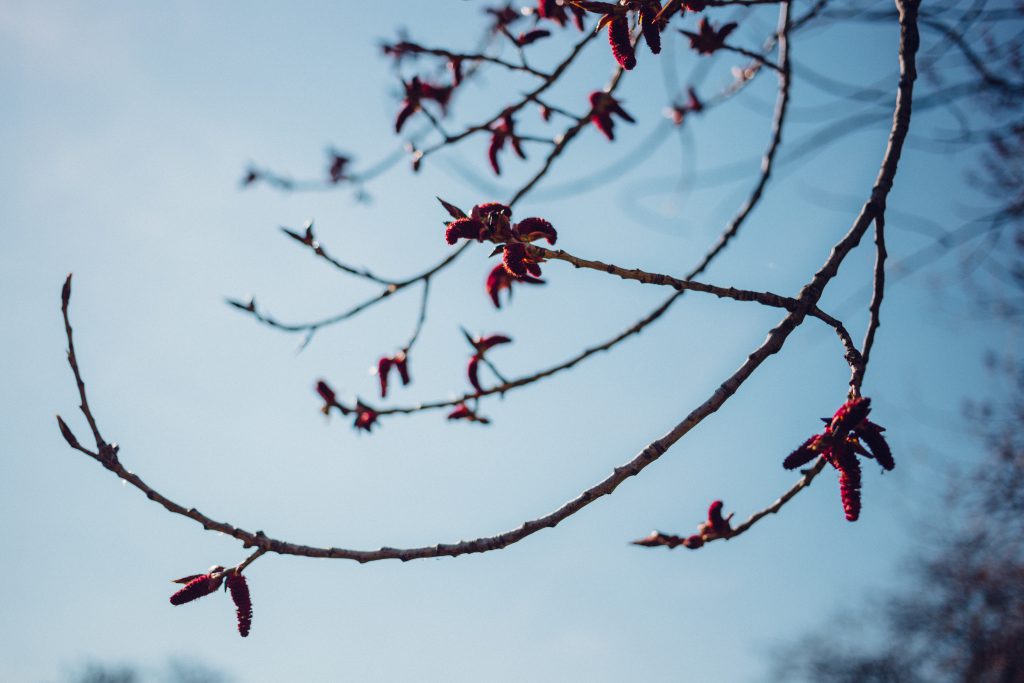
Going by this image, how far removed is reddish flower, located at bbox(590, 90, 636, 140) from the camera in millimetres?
2900

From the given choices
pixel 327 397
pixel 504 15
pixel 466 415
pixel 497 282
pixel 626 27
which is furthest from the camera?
pixel 504 15

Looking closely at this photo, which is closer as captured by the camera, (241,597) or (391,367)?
(241,597)

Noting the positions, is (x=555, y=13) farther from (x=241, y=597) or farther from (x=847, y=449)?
(x=241, y=597)

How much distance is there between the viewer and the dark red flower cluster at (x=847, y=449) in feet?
4.28

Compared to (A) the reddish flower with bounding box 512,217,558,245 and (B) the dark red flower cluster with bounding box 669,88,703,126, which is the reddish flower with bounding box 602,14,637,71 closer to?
(A) the reddish flower with bounding box 512,217,558,245

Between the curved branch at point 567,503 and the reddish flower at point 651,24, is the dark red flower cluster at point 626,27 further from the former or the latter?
the curved branch at point 567,503

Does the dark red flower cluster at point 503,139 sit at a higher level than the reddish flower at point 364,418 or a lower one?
higher

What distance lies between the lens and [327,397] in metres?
2.97

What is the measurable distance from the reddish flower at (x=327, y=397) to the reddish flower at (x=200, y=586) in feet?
4.91

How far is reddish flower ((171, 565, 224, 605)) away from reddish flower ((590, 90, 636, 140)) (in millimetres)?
2388

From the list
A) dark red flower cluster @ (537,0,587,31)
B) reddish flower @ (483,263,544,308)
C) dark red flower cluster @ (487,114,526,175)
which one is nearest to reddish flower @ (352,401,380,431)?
reddish flower @ (483,263,544,308)

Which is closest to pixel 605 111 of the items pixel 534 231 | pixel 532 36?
pixel 532 36

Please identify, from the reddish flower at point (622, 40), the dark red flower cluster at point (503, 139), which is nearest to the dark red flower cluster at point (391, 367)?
the dark red flower cluster at point (503, 139)

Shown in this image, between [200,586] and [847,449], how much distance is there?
4.85 ft
